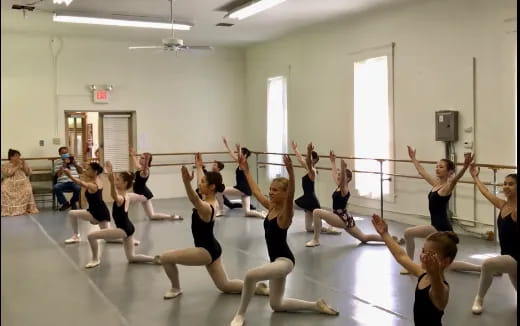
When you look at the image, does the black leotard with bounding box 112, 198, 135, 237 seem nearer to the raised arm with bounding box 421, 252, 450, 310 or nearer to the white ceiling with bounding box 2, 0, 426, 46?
the white ceiling with bounding box 2, 0, 426, 46

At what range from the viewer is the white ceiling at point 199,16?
7.41m

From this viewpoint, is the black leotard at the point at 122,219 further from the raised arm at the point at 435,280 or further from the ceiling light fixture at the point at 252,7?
the raised arm at the point at 435,280

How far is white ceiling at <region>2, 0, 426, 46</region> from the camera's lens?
292 inches

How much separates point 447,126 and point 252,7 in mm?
2930

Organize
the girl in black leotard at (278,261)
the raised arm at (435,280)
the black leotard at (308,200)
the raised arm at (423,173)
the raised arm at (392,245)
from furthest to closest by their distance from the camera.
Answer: the black leotard at (308,200) < the raised arm at (423,173) < the girl in black leotard at (278,261) < the raised arm at (392,245) < the raised arm at (435,280)

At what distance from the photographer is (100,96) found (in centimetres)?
1014

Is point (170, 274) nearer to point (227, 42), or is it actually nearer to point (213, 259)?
point (213, 259)

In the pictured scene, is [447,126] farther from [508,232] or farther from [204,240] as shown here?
[204,240]

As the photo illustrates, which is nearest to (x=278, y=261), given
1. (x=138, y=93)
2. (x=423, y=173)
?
(x=423, y=173)

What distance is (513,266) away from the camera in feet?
11.6

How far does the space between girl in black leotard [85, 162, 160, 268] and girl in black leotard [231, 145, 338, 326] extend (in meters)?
1.82

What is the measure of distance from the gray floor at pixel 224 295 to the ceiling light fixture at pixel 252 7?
2.93m

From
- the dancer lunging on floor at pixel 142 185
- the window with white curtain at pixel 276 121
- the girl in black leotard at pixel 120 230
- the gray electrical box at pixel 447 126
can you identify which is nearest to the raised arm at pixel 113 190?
the girl in black leotard at pixel 120 230

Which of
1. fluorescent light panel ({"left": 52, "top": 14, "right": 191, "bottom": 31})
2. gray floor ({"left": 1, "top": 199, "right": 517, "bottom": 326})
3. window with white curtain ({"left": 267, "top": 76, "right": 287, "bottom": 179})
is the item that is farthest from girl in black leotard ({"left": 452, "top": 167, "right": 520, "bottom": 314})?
window with white curtain ({"left": 267, "top": 76, "right": 287, "bottom": 179})
